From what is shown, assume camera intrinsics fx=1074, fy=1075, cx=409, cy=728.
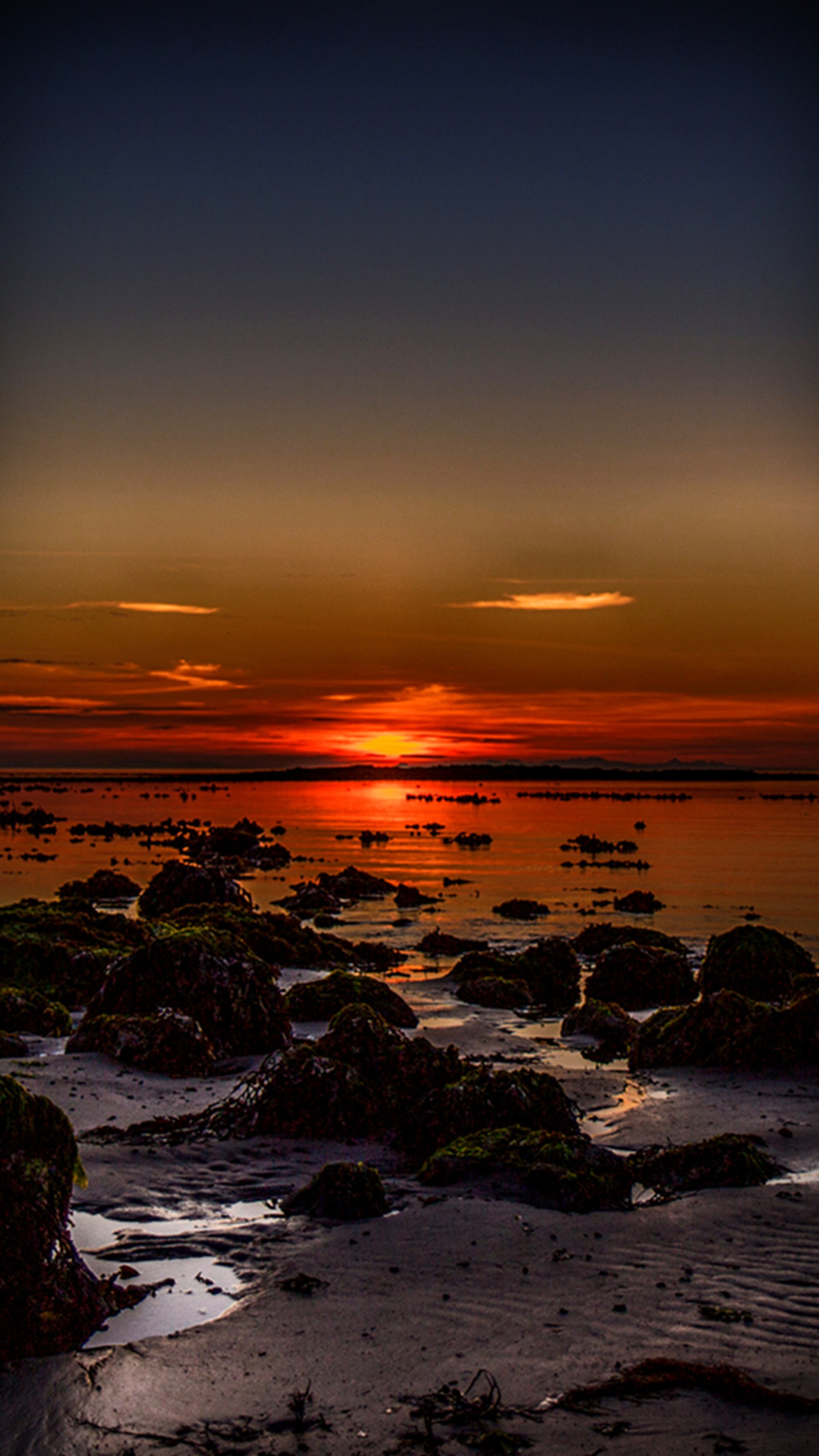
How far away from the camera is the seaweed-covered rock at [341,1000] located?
1705cm

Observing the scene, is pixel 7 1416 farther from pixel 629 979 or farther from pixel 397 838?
pixel 397 838

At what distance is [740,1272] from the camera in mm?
7676

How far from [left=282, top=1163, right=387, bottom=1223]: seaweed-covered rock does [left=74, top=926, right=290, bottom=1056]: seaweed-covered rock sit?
225 inches

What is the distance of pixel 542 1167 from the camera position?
9180mm

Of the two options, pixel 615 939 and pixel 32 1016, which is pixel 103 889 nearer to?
pixel 615 939

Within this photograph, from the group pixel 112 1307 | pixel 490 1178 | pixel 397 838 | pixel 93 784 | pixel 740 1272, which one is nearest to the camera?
pixel 112 1307

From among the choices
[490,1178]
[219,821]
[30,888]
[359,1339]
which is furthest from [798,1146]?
[219,821]

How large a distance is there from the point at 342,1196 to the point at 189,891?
21.3 m

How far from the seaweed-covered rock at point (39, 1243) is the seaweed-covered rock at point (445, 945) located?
737 inches

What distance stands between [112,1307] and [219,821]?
232ft

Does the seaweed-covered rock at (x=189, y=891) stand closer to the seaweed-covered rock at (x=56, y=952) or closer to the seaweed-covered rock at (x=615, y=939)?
the seaweed-covered rock at (x=56, y=952)

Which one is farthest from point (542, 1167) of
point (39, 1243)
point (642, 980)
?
point (642, 980)

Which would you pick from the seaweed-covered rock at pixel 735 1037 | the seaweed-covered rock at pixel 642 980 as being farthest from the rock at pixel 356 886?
the seaweed-covered rock at pixel 735 1037

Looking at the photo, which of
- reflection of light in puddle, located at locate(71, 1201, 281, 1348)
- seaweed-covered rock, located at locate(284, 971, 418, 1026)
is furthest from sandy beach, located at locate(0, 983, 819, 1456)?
seaweed-covered rock, located at locate(284, 971, 418, 1026)
